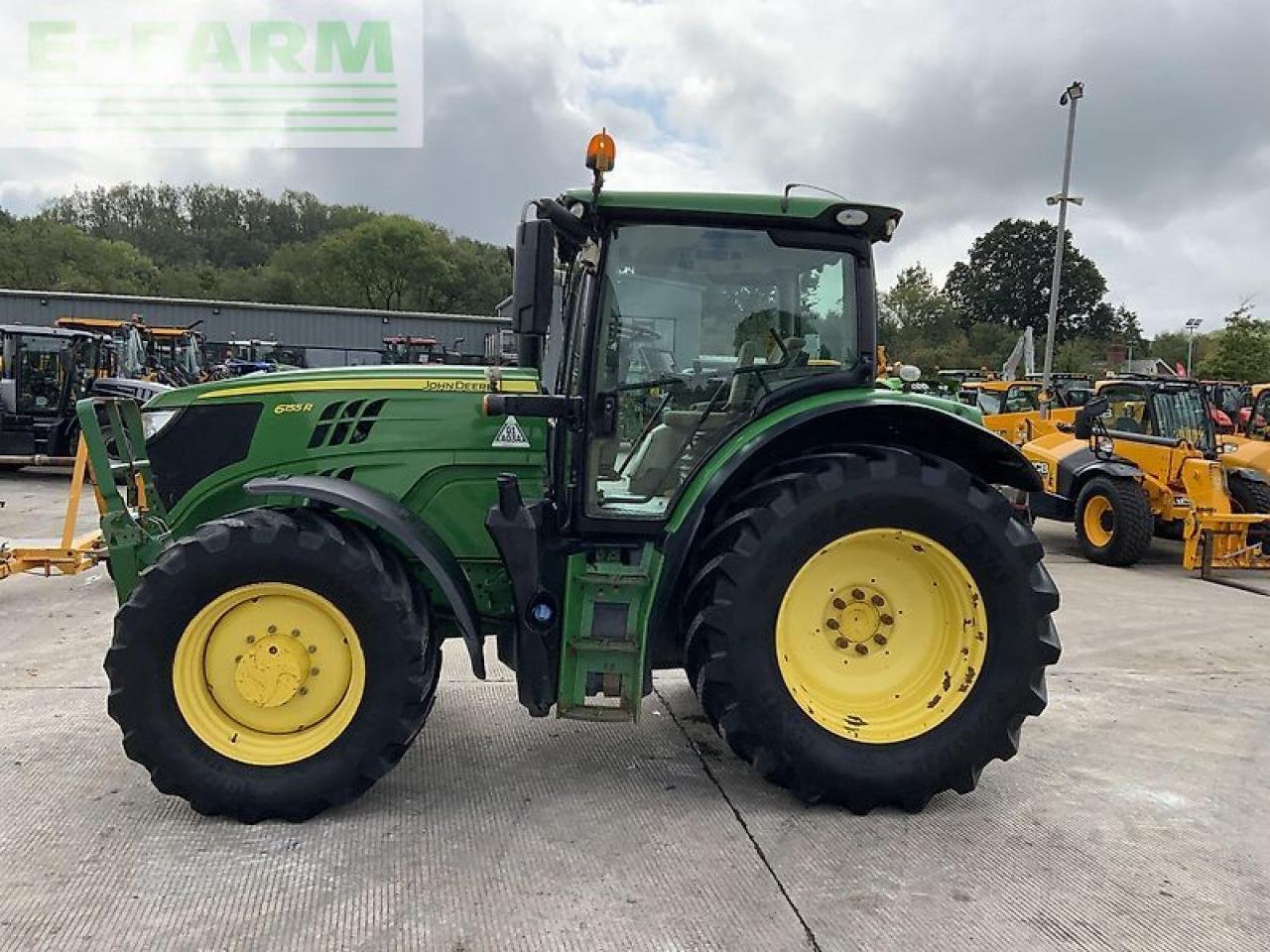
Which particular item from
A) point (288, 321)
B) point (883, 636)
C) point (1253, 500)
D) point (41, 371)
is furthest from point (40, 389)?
point (288, 321)

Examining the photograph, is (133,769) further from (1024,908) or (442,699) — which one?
(1024,908)

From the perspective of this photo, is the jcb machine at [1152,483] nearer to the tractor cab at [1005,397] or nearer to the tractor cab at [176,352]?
the tractor cab at [1005,397]

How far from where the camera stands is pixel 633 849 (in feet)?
10.1

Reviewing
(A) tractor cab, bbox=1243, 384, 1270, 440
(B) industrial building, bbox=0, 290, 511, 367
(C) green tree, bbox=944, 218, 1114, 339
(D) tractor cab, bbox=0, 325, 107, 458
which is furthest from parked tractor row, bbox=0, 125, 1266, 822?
(C) green tree, bbox=944, 218, 1114, 339

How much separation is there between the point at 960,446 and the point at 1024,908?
1.65 m

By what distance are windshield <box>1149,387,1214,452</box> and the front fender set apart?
27.3ft

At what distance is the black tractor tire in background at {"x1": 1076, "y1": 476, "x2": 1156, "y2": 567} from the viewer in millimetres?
8734

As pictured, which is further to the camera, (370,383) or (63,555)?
(63,555)

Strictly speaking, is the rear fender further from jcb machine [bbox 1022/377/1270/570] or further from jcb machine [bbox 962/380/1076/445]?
jcb machine [bbox 962/380/1076/445]

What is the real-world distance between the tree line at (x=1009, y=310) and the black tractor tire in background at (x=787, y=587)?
44.0 meters

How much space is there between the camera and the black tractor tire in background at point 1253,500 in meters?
8.63

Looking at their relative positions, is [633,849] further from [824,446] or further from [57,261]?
[57,261]

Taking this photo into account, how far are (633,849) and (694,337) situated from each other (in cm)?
180

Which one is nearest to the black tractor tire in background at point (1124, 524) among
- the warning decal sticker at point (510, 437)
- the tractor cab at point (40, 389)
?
the warning decal sticker at point (510, 437)
